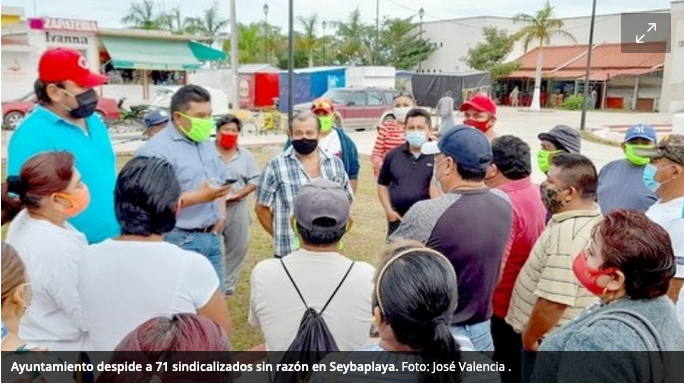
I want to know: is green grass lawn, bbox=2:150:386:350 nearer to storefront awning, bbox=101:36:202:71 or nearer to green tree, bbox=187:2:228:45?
storefront awning, bbox=101:36:202:71

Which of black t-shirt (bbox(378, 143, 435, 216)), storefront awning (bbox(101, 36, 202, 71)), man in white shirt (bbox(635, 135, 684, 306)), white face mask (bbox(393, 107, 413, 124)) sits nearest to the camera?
man in white shirt (bbox(635, 135, 684, 306))

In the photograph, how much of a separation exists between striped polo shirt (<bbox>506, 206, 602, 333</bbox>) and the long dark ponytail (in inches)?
42.2

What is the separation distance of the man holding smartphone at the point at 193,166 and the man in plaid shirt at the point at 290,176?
0.37 meters

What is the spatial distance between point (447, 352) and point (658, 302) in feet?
2.34

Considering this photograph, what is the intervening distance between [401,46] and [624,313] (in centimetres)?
4440

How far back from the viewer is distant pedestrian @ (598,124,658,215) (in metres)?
3.65

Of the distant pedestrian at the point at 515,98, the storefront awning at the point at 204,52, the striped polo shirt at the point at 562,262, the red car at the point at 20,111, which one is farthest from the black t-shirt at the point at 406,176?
the distant pedestrian at the point at 515,98

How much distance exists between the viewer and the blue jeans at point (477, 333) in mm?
2459

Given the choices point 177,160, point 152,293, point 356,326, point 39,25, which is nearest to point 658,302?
point 356,326

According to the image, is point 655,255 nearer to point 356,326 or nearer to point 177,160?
point 356,326

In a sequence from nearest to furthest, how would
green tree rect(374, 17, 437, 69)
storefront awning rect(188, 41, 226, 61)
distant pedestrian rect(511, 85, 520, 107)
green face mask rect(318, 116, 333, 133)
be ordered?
1. green face mask rect(318, 116, 333, 133)
2. storefront awning rect(188, 41, 226, 61)
3. distant pedestrian rect(511, 85, 520, 107)
4. green tree rect(374, 17, 437, 69)

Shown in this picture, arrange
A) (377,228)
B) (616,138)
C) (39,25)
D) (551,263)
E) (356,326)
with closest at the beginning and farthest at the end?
(356,326)
(551,263)
(377,228)
(616,138)
(39,25)

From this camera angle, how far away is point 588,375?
1588mm

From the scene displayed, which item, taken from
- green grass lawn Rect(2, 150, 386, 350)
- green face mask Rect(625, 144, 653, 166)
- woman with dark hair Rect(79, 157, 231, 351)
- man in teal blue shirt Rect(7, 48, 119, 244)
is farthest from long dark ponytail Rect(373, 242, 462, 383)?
green face mask Rect(625, 144, 653, 166)
